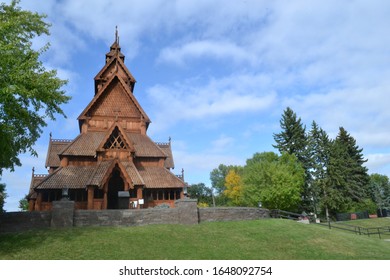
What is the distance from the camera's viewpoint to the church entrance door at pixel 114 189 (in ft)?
100.0

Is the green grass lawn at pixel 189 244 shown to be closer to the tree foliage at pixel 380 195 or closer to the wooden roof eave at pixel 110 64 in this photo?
the wooden roof eave at pixel 110 64

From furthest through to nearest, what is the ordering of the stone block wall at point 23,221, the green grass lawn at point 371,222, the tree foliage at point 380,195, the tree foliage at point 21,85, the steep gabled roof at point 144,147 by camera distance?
the tree foliage at point 380,195 < the green grass lawn at point 371,222 < the steep gabled roof at point 144,147 < the stone block wall at point 23,221 < the tree foliage at point 21,85

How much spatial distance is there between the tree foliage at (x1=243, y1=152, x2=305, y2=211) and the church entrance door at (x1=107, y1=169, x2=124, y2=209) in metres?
19.9

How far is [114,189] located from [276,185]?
21858mm

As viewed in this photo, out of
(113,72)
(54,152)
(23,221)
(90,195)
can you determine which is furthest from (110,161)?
(113,72)

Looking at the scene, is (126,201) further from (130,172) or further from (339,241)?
(339,241)

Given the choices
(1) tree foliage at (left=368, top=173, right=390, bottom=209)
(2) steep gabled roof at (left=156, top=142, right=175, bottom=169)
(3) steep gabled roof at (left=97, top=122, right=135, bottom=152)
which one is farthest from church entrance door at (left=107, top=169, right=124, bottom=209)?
(1) tree foliage at (left=368, top=173, right=390, bottom=209)

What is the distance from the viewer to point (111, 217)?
63.5 feet

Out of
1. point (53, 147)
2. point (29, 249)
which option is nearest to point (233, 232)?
point (29, 249)

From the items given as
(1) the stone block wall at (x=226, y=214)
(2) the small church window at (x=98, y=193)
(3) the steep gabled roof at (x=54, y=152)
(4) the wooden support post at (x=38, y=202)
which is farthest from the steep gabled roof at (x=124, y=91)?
(1) the stone block wall at (x=226, y=214)

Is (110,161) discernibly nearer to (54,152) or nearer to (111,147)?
(111,147)

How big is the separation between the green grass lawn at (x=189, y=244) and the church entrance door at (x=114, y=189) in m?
12.4

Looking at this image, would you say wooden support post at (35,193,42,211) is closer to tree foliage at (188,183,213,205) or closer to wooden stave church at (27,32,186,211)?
wooden stave church at (27,32,186,211)

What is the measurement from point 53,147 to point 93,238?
24.7 metres
